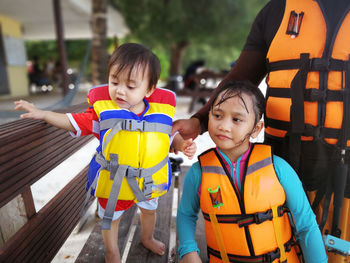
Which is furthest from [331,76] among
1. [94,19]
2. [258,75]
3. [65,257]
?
[94,19]

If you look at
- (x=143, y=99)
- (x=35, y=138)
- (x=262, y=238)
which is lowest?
(x=262, y=238)

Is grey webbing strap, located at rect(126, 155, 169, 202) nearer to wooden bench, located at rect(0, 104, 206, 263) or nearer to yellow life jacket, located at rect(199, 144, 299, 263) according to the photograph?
yellow life jacket, located at rect(199, 144, 299, 263)

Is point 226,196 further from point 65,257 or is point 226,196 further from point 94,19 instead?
point 94,19

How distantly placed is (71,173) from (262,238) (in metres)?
3.37

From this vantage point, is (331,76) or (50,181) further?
(50,181)

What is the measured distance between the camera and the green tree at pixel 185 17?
11.4 meters

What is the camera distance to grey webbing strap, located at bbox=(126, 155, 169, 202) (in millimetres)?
1449

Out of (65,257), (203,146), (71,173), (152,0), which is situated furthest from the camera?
(152,0)

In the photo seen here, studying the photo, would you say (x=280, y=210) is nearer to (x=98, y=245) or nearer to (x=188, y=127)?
(x=188, y=127)

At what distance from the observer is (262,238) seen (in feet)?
4.33

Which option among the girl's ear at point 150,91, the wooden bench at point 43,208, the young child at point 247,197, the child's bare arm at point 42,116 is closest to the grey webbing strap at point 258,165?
the young child at point 247,197

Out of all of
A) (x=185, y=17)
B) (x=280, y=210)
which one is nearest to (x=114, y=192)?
(x=280, y=210)

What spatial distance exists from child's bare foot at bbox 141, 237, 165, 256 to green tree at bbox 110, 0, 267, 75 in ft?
34.9

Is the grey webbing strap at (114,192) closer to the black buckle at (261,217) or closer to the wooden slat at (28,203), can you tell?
the wooden slat at (28,203)
